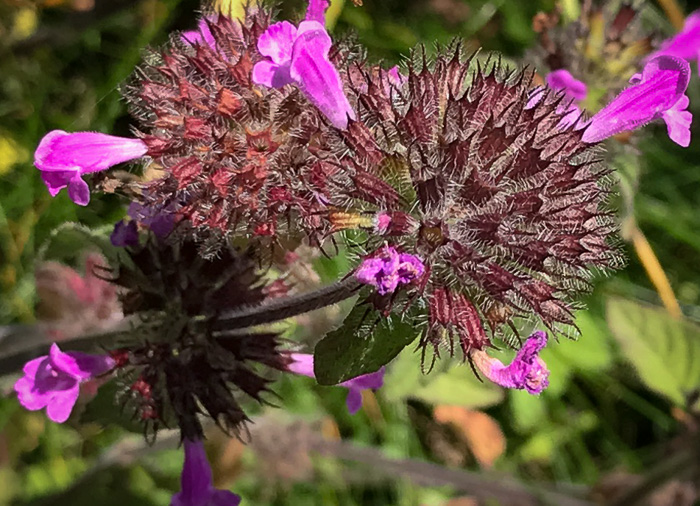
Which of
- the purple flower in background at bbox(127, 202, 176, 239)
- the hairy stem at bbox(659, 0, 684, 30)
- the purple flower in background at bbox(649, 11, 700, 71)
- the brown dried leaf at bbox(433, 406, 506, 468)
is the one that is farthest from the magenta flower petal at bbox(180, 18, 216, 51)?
the hairy stem at bbox(659, 0, 684, 30)

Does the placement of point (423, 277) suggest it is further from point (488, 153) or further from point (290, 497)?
point (290, 497)

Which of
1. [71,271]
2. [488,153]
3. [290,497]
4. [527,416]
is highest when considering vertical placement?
[488,153]

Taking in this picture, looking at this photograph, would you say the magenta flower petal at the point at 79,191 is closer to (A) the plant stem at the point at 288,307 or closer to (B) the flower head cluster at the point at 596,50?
(A) the plant stem at the point at 288,307

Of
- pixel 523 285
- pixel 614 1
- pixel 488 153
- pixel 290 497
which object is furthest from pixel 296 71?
pixel 290 497

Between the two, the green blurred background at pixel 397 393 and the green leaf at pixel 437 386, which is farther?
the green blurred background at pixel 397 393

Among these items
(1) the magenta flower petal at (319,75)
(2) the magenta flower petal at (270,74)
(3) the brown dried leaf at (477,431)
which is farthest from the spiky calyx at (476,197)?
(3) the brown dried leaf at (477,431)

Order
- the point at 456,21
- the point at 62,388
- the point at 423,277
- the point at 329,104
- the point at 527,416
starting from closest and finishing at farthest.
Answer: the point at 423,277 < the point at 329,104 < the point at 62,388 < the point at 527,416 < the point at 456,21

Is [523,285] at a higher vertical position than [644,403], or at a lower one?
higher
